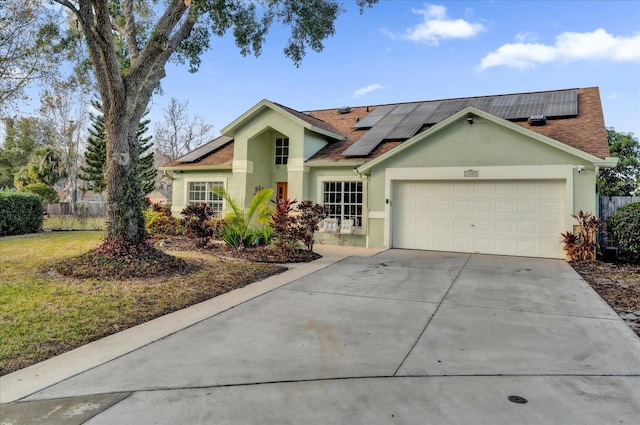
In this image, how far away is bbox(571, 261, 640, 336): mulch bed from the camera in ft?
19.6

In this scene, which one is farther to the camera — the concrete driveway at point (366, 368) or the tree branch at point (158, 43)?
the tree branch at point (158, 43)

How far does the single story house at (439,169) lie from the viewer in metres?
11.1

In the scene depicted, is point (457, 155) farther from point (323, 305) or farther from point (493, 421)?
point (493, 421)

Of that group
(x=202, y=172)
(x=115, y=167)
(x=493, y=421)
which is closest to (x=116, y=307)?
(x=115, y=167)

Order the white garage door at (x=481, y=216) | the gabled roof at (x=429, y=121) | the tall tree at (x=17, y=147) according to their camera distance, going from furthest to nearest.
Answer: the tall tree at (x=17, y=147)
the gabled roof at (x=429, y=121)
the white garage door at (x=481, y=216)

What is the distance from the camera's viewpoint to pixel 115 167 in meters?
8.62

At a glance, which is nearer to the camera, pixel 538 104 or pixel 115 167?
pixel 115 167

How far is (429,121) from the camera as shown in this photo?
15406 millimetres

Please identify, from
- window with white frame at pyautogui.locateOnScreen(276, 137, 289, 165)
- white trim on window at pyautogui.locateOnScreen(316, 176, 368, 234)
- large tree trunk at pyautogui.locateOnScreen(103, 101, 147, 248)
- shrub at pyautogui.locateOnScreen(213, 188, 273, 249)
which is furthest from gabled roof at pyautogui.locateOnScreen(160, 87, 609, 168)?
large tree trunk at pyautogui.locateOnScreen(103, 101, 147, 248)

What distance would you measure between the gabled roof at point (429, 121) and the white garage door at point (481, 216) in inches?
67.9

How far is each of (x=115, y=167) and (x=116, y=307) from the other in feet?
13.1

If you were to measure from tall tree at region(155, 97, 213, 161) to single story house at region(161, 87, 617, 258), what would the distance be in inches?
967

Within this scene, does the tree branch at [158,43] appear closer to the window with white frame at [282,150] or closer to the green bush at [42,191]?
the window with white frame at [282,150]

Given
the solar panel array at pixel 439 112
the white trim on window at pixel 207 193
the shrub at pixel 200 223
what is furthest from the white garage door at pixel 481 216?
the white trim on window at pixel 207 193
